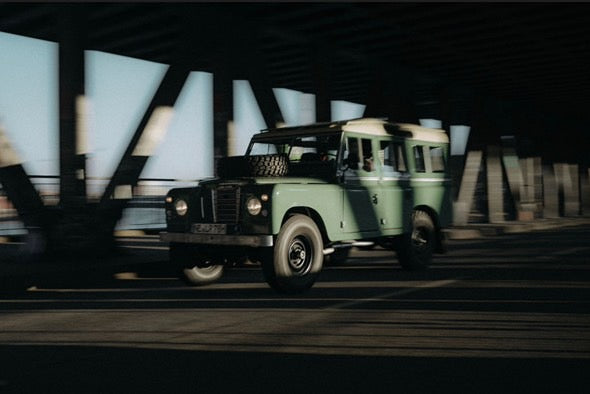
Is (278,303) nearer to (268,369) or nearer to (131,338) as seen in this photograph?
(131,338)

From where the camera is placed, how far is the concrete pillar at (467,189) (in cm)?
1895

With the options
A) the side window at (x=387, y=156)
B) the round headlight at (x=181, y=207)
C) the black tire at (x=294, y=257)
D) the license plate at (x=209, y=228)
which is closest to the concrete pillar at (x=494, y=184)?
the side window at (x=387, y=156)

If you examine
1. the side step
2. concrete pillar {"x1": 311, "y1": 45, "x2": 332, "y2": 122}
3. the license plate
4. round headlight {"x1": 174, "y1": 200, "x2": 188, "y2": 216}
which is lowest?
the side step

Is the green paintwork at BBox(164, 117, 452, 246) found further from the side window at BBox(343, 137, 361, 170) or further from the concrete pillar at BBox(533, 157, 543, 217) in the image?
the concrete pillar at BBox(533, 157, 543, 217)

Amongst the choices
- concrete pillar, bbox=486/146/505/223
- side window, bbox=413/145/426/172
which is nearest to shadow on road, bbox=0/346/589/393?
side window, bbox=413/145/426/172

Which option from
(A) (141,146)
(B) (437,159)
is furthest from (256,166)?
(B) (437,159)

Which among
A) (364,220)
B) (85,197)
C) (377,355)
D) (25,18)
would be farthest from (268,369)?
(25,18)

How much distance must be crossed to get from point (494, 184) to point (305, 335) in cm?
1804

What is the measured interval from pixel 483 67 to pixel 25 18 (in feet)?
39.6

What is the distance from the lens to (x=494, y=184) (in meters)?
21.7

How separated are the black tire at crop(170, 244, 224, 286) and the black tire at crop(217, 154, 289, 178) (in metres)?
1.08

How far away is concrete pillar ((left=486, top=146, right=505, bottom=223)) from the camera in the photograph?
2147cm

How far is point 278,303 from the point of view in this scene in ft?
22.0

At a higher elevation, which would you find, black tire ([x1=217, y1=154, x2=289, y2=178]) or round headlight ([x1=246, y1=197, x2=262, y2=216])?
black tire ([x1=217, y1=154, x2=289, y2=178])
